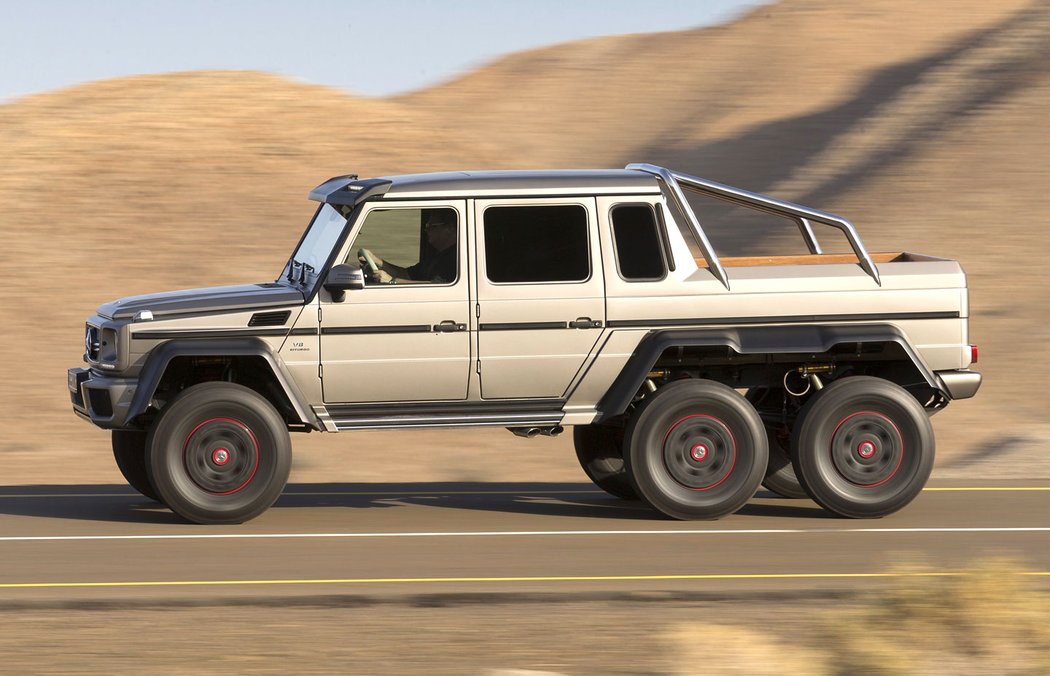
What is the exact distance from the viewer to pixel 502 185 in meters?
11.0

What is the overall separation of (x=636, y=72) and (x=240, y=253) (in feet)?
116

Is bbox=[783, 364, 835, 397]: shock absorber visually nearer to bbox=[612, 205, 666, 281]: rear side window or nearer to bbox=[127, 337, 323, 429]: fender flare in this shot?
bbox=[612, 205, 666, 281]: rear side window

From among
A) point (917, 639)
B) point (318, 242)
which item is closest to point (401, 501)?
point (318, 242)

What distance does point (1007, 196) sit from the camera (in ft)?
96.6

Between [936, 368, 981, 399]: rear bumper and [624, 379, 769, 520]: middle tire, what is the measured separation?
136 cm

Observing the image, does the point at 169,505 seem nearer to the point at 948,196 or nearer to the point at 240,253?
the point at 240,253

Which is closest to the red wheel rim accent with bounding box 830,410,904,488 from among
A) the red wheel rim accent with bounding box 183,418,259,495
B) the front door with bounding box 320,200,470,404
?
the front door with bounding box 320,200,470,404

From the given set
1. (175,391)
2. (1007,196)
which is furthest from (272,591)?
(1007,196)

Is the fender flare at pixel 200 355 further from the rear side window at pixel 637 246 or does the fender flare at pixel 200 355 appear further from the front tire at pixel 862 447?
the front tire at pixel 862 447

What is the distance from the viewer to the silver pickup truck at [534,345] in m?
10.8

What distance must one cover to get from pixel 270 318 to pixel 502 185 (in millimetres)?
1822

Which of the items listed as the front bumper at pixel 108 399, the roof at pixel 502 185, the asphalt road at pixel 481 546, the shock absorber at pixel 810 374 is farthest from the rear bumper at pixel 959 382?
the front bumper at pixel 108 399

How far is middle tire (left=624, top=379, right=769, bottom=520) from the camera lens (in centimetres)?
1098

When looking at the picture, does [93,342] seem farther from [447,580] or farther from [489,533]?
[447,580]
